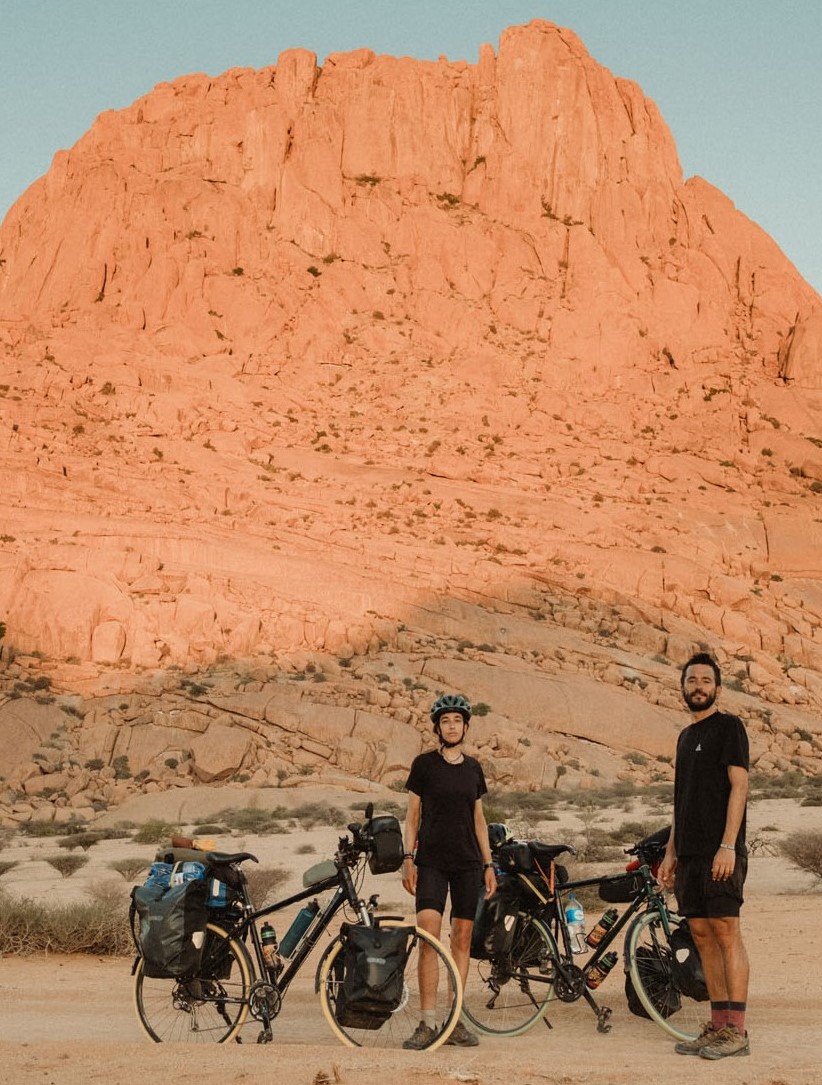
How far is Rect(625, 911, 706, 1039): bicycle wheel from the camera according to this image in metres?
7.20

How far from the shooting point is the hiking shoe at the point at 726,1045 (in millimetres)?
6535

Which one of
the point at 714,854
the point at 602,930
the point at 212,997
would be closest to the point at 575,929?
the point at 602,930

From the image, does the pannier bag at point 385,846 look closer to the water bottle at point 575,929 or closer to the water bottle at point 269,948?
the water bottle at point 269,948

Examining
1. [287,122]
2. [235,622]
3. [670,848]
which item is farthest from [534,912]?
[287,122]

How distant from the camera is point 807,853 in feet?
46.9

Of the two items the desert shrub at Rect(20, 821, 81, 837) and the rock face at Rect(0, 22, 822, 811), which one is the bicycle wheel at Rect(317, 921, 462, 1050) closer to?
the desert shrub at Rect(20, 821, 81, 837)

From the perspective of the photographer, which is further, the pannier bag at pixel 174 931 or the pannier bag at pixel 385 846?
the pannier bag at pixel 385 846

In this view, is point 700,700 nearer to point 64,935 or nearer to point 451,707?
point 451,707


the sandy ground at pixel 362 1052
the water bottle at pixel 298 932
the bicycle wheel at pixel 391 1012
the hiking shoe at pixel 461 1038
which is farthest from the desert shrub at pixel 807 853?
the water bottle at pixel 298 932

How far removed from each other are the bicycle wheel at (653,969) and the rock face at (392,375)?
93.4 ft

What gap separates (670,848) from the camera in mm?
7172

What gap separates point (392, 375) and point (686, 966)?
46279mm

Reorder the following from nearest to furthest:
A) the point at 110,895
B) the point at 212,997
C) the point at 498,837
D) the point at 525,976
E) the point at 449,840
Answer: the point at 212,997, the point at 449,840, the point at 525,976, the point at 498,837, the point at 110,895

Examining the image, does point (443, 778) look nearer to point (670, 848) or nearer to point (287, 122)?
point (670, 848)
